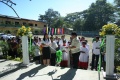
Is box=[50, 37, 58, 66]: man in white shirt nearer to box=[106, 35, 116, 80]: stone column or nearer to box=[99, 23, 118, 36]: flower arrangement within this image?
box=[99, 23, 118, 36]: flower arrangement

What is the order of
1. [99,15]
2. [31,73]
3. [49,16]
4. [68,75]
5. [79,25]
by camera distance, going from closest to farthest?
[68,75]
[31,73]
[99,15]
[79,25]
[49,16]

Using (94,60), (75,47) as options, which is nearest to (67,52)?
(94,60)

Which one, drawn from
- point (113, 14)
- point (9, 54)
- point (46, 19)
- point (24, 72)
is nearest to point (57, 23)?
point (113, 14)

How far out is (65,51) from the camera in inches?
374

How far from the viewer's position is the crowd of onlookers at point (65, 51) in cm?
782

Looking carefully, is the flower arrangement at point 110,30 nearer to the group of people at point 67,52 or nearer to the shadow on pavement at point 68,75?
the group of people at point 67,52

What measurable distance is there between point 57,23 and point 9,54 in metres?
57.1

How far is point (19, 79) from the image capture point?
6.39 m

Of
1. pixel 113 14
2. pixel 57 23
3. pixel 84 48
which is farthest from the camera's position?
pixel 57 23

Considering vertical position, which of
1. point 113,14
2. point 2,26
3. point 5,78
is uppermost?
point 113,14

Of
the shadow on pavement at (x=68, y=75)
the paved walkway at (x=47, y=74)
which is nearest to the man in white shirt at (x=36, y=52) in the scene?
the paved walkway at (x=47, y=74)

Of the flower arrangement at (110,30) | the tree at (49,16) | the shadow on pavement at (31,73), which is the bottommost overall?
the shadow on pavement at (31,73)

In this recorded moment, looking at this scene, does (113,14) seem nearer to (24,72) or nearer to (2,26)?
(2,26)

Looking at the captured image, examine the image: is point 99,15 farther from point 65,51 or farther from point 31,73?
point 31,73
